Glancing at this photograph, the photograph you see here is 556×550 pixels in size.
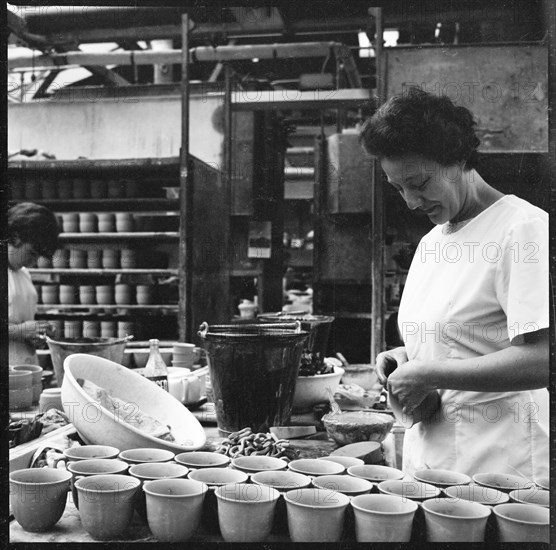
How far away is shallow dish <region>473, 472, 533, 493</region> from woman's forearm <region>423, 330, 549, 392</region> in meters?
0.26

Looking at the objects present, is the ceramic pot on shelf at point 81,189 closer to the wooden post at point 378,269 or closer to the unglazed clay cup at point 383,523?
the wooden post at point 378,269

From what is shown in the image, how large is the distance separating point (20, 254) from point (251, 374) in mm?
2276

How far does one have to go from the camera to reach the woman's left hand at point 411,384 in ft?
5.23

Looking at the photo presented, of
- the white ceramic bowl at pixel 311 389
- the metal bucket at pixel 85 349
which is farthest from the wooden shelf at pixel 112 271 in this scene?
the white ceramic bowl at pixel 311 389

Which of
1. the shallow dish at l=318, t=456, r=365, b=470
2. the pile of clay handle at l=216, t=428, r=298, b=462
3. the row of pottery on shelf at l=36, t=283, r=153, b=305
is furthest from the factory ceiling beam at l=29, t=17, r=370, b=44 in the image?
the shallow dish at l=318, t=456, r=365, b=470

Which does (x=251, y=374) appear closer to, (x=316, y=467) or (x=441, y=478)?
(x=316, y=467)

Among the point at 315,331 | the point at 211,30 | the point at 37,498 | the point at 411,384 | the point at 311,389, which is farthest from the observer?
the point at 211,30

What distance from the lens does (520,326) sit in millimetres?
1475

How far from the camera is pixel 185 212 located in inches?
211

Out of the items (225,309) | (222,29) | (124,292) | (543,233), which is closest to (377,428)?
(543,233)

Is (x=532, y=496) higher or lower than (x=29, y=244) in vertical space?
lower

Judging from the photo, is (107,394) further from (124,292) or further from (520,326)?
(124,292)

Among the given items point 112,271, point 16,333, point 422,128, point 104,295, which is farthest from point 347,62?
point 422,128

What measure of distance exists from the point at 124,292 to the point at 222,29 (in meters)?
2.86
